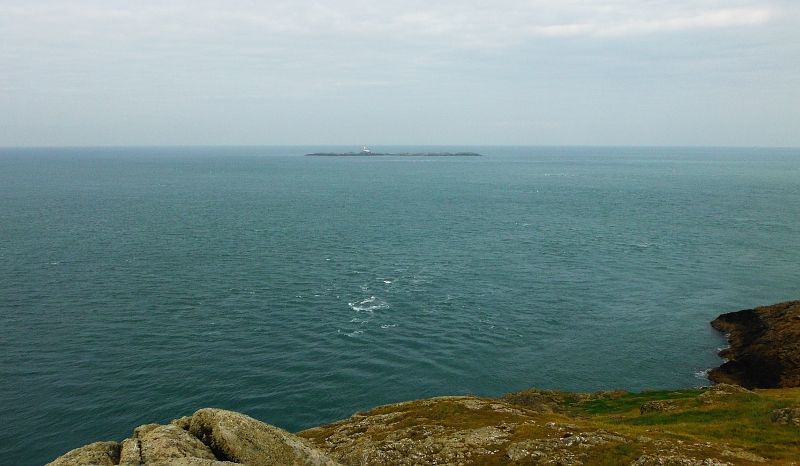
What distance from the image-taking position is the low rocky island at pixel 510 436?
25.9 m

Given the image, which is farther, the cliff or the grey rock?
the grey rock

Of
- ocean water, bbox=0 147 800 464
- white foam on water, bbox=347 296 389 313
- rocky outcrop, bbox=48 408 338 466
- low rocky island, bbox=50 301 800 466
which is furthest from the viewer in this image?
white foam on water, bbox=347 296 389 313

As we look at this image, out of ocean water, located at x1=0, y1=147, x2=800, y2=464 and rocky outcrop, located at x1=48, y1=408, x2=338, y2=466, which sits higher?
rocky outcrop, located at x1=48, y1=408, x2=338, y2=466

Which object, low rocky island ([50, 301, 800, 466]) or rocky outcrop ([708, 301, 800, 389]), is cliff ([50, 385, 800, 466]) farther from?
rocky outcrop ([708, 301, 800, 389])

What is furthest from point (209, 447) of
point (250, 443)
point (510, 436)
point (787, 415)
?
point (787, 415)

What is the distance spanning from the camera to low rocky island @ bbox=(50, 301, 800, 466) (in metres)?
25.9

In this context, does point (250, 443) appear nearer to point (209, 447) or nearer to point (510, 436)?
point (209, 447)

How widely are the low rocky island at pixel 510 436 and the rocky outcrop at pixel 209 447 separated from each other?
0.05 m

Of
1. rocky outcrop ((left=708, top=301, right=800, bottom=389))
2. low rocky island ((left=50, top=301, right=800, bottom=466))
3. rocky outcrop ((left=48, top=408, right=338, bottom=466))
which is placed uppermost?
rocky outcrop ((left=48, top=408, right=338, bottom=466))

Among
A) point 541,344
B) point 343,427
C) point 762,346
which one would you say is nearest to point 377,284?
point 541,344

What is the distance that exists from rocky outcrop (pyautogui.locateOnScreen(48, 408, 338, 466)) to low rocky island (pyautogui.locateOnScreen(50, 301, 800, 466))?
52mm

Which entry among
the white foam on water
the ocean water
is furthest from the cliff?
the white foam on water

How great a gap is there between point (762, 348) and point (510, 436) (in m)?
53.4

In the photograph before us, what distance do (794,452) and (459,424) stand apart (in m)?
21.7
